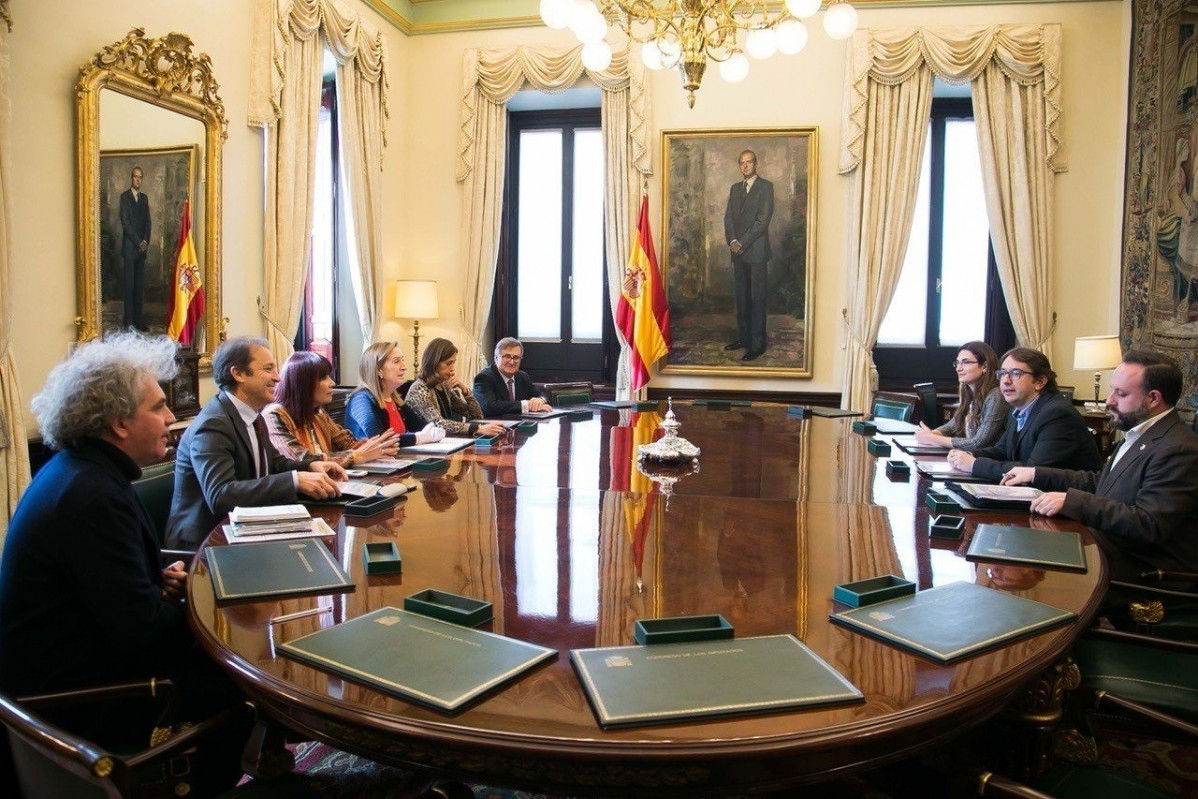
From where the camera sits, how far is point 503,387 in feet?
19.6

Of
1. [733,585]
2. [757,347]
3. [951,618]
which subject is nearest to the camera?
[951,618]

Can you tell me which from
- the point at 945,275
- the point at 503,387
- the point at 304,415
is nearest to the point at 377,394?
the point at 304,415

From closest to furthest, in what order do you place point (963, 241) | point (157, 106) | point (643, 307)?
1. point (157, 106)
2. point (643, 307)
3. point (963, 241)

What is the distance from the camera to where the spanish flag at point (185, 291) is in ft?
17.0

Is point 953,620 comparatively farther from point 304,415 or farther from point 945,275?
point 945,275

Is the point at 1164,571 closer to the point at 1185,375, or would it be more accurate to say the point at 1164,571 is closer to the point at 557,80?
the point at 1185,375

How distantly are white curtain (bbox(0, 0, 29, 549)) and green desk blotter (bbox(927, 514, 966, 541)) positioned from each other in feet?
12.5

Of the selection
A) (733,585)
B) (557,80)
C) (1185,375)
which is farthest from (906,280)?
(733,585)

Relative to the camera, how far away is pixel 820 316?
7727mm

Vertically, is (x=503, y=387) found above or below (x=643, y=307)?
below

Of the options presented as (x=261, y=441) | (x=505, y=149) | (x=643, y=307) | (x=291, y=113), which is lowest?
(x=261, y=441)

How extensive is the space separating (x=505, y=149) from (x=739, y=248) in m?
2.25

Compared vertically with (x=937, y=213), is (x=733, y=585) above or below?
below

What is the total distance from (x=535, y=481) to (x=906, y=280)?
548cm
